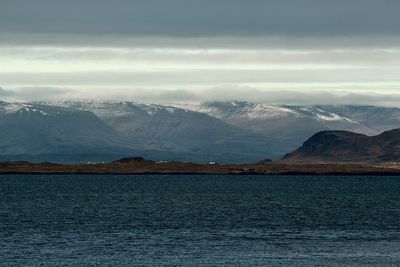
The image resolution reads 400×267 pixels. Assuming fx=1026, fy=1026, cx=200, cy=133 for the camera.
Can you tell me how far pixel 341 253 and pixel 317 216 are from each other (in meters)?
51.7

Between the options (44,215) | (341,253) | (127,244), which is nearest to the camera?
(341,253)

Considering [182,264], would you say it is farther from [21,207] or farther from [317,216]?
[21,207]

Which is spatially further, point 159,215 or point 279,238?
point 159,215

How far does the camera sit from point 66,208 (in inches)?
6855

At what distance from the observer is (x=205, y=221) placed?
146 meters

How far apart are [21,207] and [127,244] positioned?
224 feet

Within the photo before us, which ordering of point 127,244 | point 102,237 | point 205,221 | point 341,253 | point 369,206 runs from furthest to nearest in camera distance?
1. point 369,206
2. point 205,221
3. point 102,237
4. point 127,244
5. point 341,253

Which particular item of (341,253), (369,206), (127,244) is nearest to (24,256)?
(127,244)

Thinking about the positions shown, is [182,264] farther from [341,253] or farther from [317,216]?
[317,216]

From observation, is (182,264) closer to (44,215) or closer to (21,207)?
(44,215)

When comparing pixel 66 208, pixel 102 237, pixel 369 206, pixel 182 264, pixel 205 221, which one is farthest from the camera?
pixel 369 206

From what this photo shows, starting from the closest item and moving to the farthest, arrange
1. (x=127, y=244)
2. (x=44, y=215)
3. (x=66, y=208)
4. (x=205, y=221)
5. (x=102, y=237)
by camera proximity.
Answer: (x=127, y=244) → (x=102, y=237) → (x=205, y=221) → (x=44, y=215) → (x=66, y=208)

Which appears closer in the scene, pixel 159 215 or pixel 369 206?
pixel 159 215

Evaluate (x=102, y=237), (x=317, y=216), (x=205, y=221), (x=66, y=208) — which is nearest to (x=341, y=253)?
(x=102, y=237)
